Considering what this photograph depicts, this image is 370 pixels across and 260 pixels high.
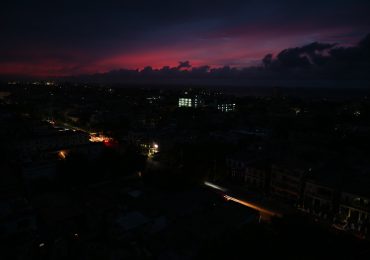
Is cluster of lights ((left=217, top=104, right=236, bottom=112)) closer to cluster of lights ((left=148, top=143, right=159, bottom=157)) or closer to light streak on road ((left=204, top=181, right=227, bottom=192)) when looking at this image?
cluster of lights ((left=148, top=143, right=159, bottom=157))

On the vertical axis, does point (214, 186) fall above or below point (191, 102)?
below

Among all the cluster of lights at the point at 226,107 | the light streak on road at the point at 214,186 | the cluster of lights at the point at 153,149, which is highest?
the cluster of lights at the point at 153,149

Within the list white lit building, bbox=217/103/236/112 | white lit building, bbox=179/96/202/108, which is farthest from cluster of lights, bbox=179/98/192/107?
white lit building, bbox=217/103/236/112

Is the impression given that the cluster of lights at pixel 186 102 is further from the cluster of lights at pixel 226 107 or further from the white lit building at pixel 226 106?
the cluster of lights at pixel 226 107

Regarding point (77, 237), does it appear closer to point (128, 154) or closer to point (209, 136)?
point (128, 154)

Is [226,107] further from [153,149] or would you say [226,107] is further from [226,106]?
[153,149]

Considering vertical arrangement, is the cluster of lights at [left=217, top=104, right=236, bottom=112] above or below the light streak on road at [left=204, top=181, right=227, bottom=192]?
below

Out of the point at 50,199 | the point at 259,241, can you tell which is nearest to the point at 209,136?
the point at 50,199

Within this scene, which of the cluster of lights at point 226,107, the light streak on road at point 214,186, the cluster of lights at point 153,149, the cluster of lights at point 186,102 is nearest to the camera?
the light streak on road at point 214,186

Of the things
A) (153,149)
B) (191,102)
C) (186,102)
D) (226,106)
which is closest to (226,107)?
(226,106)

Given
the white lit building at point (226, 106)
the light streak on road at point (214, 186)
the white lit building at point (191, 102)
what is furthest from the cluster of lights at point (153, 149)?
the white lit building at point (191, 102)

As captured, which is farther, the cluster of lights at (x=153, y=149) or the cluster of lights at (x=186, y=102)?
the cluster of lights at (x=186, y=102)

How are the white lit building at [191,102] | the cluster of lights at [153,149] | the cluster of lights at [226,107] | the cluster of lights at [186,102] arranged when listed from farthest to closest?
the cluster of lights at [186,102] < the white lit building at [191,102] < the cluster of lights at [226,107] < the cluster of lights at [153,149]
